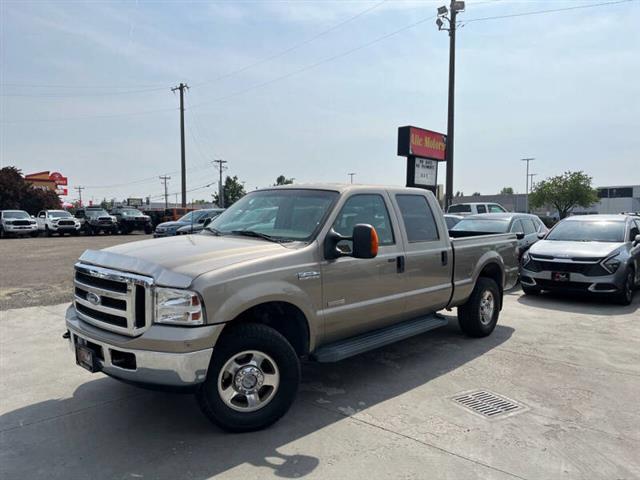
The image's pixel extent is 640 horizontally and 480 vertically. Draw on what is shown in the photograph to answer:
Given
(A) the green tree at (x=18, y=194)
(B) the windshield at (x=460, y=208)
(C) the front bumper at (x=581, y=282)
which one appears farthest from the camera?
(A) the green tree at (x=18, y=194)

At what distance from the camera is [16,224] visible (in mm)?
28766

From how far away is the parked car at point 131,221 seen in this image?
31703mm

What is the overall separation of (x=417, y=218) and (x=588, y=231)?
6.41 meters

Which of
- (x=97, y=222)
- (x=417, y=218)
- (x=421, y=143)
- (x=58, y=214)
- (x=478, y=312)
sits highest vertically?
(x=421, y=143)

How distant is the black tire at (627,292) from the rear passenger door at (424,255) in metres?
4.82

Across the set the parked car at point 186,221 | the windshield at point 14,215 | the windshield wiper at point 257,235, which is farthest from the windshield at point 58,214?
the windshield wiper at point 257,235

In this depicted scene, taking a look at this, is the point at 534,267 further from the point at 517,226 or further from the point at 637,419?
the point at 637,419

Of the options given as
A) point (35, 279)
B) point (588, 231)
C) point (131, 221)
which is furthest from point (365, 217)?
point (131, 221)

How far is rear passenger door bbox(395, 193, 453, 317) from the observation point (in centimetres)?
510

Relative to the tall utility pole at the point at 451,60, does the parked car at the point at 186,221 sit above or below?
below

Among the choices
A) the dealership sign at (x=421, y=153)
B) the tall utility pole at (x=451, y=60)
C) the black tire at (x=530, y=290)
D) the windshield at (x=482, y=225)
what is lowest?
the black tire at (x=530, y=290)

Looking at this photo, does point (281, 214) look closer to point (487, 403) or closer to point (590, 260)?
point (487, 403)

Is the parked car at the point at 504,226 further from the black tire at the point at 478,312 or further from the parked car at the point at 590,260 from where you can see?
the black tire at the point at 478,312

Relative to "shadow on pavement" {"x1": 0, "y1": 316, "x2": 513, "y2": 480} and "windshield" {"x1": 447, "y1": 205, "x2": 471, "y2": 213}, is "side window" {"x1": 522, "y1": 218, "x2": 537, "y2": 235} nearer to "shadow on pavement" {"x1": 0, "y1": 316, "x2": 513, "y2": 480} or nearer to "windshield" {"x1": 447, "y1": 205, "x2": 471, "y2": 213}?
"shadow on pavement" {"x1": 0, "y1": 316, "x2": 513, "y2": 480}
